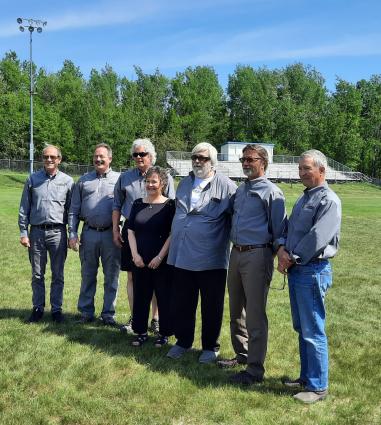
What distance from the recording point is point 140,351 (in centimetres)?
545

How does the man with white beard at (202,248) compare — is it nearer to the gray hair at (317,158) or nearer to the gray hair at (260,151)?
the gray hair at (260,151)

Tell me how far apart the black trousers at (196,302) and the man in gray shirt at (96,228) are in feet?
4.49

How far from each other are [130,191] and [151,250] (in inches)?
33.1

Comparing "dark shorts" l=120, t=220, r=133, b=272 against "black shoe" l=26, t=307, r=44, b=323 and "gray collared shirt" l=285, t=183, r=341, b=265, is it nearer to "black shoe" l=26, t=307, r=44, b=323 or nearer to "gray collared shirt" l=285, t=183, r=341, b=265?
"black shoe" l=26, t=307, r=44, b=323

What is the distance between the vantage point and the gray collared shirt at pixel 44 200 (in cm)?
628

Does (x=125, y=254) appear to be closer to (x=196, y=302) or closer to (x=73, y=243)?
(x=73, y=243)

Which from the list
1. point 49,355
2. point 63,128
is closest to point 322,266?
point 49,355

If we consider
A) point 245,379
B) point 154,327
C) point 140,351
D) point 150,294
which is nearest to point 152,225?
point 150,294

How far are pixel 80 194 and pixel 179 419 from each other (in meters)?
3.25

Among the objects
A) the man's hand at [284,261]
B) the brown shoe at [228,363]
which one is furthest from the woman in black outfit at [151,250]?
the man's hand at [284,261]

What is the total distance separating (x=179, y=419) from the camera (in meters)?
4.01

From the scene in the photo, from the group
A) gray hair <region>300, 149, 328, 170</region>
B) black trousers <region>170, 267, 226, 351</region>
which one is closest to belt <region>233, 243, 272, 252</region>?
black trousers <region>170, 267, 226, 351</region>

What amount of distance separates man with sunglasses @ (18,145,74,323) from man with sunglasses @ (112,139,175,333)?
0.81 meters

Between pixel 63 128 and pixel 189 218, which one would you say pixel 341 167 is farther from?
pixel 189 218
